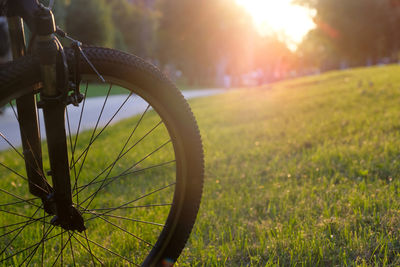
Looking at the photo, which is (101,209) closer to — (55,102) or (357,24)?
(55,102)

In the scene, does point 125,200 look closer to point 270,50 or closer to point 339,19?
point 339,19

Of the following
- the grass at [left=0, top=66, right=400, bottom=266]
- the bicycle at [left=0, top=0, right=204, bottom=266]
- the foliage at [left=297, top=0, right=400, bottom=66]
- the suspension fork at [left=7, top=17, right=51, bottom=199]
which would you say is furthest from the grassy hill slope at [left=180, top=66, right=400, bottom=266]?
the foliage at [left=297, top=0, right=400, bottom=66]

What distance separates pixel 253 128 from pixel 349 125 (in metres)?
1.78

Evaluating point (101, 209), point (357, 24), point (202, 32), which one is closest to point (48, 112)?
point (101, 209)

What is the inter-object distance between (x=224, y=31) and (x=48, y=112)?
39925 millimetres

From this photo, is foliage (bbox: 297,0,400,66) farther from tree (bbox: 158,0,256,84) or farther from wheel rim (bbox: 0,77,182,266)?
wheel rim (bbox: 0,77,182,266)

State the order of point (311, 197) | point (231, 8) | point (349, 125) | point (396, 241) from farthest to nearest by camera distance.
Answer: point (231, 8), point (349, 125), point (311, 197), point (396, 241)

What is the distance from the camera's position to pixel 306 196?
2.95 metres

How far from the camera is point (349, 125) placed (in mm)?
5129

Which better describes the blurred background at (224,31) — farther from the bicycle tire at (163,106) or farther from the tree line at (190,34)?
the bicycle tire at (163,106)

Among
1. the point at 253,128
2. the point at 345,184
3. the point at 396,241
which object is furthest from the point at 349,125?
→ the point at 396,241

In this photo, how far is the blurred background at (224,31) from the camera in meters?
33.2

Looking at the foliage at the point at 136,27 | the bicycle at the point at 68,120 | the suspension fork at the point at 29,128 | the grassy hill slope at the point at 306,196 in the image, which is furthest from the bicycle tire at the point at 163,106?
the foliage at the point at 136,27

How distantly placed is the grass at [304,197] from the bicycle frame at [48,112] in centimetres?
72
